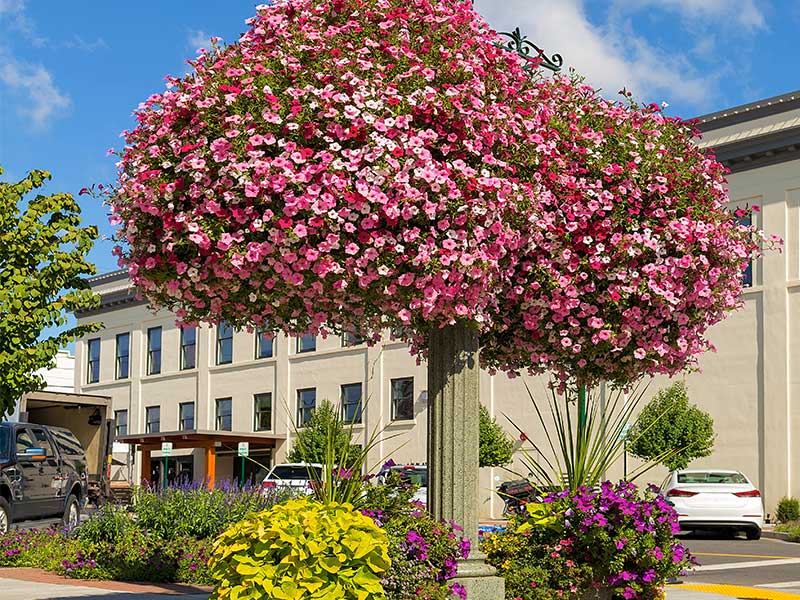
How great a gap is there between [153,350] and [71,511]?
37.7 metres

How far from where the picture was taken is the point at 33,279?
17375 mm

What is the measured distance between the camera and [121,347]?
59.4m

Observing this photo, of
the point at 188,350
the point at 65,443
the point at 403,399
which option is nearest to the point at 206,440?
the point at 403,399

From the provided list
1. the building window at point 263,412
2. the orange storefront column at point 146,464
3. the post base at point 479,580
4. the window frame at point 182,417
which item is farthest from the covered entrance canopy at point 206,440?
the post base at point 479,580

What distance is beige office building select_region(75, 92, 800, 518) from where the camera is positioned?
34.3 metres

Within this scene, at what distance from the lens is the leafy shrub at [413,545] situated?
7.82 m

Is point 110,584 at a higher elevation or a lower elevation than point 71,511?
lower

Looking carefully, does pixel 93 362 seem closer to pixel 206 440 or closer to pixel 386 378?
pixel 206 440

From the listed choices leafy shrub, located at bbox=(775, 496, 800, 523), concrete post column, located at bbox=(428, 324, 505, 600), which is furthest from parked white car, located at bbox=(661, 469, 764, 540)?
concrete post column, located at bbox=(428, 324, 505, 600)

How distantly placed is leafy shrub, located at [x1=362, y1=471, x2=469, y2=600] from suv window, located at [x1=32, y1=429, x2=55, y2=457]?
1186 cm

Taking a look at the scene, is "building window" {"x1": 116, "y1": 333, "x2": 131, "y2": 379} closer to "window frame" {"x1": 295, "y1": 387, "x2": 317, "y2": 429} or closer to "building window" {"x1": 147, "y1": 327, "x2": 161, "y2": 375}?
"building window" {"x1": 147, "y1": 327, "x2": 161, "y2": 375}

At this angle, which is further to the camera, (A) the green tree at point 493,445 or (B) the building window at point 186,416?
(B) the building window at point 186,416

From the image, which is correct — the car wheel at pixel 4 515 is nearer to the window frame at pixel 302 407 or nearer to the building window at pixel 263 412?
the window frame at pixel 302 407

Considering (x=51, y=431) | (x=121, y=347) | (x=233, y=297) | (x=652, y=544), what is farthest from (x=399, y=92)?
(x=121, y=347)
